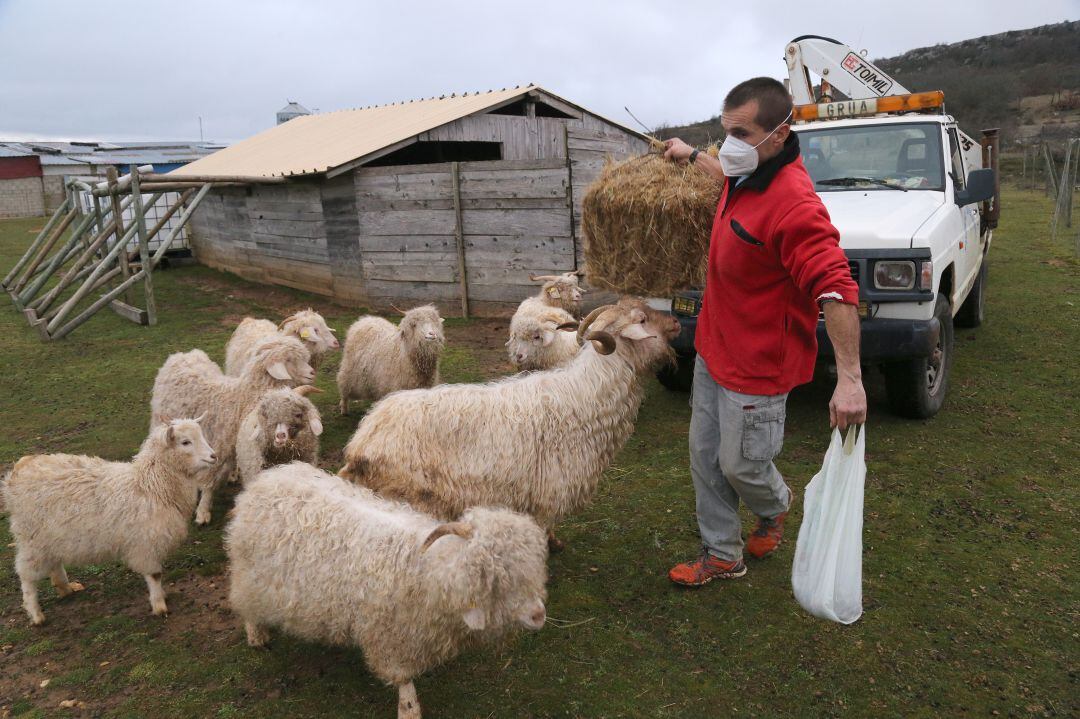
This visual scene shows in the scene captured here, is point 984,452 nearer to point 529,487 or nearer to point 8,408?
point 529,487

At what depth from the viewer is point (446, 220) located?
36.7 feet

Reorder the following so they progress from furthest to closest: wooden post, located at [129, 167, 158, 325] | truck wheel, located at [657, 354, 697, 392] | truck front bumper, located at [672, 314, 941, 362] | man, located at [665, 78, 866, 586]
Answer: wooden post, located at [129, 167, 158, 325] < truck wheel, located at [657, 354, 697, 392] < truck front bumper, located at [672, 314, 941, 362] < man, located at [665, 78, 866, 586]

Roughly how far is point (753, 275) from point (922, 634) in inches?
79.5

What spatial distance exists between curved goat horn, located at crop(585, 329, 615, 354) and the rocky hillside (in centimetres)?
2669

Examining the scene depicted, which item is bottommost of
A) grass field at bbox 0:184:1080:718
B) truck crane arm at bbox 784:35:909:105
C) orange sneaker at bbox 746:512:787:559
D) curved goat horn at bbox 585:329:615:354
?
grass field at bbox 0:184:1080:718

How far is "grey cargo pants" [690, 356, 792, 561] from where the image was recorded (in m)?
3.44

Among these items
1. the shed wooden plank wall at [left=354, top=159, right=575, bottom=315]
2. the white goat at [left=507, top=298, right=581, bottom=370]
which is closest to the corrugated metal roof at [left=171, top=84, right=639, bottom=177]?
the shed wooden plank wall at [left=354, top=159, right=575, bottom=315]

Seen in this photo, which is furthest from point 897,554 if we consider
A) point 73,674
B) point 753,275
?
point 73,674

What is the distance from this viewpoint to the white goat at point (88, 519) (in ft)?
13.0

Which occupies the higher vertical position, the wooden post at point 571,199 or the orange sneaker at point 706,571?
the wooden post at point 571,199

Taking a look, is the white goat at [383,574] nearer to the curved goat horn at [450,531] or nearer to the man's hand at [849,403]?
the curved goat horn at [450,531]

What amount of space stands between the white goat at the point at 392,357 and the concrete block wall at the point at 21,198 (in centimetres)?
4065

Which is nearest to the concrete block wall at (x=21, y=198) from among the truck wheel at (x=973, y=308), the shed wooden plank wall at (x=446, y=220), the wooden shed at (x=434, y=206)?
the wooden shed at (x=434, y=206)

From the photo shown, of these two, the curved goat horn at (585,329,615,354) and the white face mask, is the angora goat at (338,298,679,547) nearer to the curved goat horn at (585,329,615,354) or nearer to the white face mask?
the curved goat horn at (585,329,615,354)
